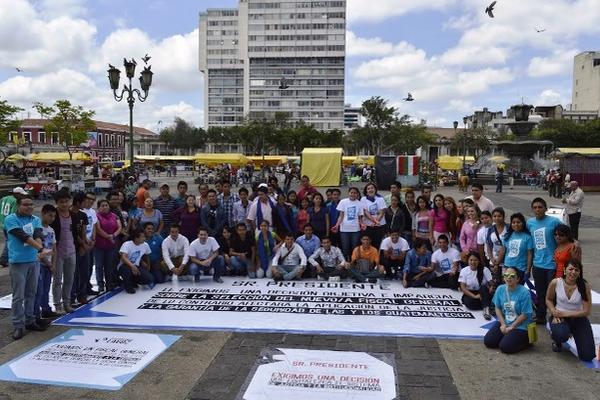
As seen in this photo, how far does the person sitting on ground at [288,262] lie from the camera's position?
28.5ft

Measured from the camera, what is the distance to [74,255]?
669cm

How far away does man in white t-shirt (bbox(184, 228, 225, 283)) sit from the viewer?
852 centimetres

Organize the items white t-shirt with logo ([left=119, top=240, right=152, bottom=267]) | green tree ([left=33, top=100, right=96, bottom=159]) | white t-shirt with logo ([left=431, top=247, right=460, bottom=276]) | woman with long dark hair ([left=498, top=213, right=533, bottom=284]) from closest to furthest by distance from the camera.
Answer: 1. woman with long dark hair ([left=498, top=213, right=533, bottom=284])
2. white t-shirt with logo ([left=119, top=240, right=152, bottom=267])
3. white t-shirt with logo ([left=431, top=247, right=460, bottom=276])
4. green tree ([left=33, top=100, right=96, bottom=159])

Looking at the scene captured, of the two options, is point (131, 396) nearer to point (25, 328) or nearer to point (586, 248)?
point (25, 328)

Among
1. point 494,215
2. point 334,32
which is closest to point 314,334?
point 494,215

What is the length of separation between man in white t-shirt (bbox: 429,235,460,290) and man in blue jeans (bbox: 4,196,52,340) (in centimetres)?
547

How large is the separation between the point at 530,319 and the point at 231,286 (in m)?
4.50

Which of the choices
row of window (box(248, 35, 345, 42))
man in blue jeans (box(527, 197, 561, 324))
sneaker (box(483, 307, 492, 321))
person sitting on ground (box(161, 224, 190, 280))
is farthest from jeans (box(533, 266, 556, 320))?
row of window (box(248, 35, 345, 42))

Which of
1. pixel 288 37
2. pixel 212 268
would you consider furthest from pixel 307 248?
pixel 288 37

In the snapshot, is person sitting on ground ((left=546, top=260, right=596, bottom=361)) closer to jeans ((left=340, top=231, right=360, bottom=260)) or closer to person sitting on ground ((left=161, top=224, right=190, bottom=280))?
jeans ((left=340, top=231, right=360, bottom=260))

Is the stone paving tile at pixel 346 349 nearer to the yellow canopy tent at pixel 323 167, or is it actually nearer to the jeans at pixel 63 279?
the jeans at pixel 63 279

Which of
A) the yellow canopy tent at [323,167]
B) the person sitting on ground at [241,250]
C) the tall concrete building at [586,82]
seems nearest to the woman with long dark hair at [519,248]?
the person sitting on ground at [241,250]

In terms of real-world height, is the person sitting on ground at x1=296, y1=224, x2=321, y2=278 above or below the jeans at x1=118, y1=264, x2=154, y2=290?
above

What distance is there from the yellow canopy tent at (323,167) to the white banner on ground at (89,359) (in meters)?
25.7
